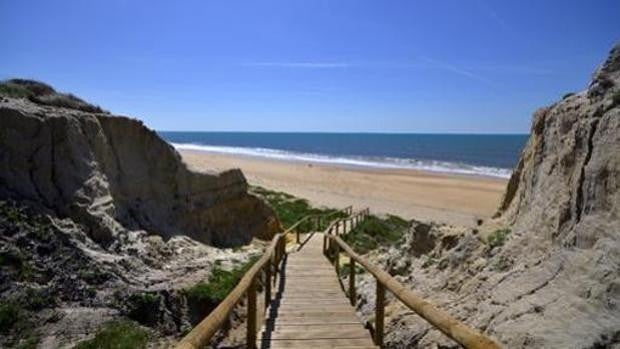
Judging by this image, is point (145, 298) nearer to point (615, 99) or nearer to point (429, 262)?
point (429, 262)

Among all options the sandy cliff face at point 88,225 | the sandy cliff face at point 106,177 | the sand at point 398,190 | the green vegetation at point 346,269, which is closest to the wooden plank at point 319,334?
the sandy cliff face at point 88,225

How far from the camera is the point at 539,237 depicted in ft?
19.0

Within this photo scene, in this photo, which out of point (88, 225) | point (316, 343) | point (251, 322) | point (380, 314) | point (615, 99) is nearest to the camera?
point (615, 99)

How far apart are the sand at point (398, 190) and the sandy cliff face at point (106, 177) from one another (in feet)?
36.7

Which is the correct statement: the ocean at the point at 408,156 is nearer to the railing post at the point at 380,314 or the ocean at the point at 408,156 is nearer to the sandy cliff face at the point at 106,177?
the sandy cliff face at the point at 106,177

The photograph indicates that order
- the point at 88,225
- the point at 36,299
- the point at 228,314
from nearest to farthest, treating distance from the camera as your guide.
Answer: the point at 228,314, the point at 36,299, the point at 88,225

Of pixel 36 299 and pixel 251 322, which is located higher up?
pixel 251 322

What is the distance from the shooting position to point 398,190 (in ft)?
140

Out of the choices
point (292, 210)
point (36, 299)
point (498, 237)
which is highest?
point (498, 237)

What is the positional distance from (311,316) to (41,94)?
7789mm

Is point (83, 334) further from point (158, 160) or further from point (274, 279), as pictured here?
point (158, 160)

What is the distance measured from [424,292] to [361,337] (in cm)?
115

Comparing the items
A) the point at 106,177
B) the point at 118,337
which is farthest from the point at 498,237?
the point at 106,177

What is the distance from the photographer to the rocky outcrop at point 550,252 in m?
4.36
